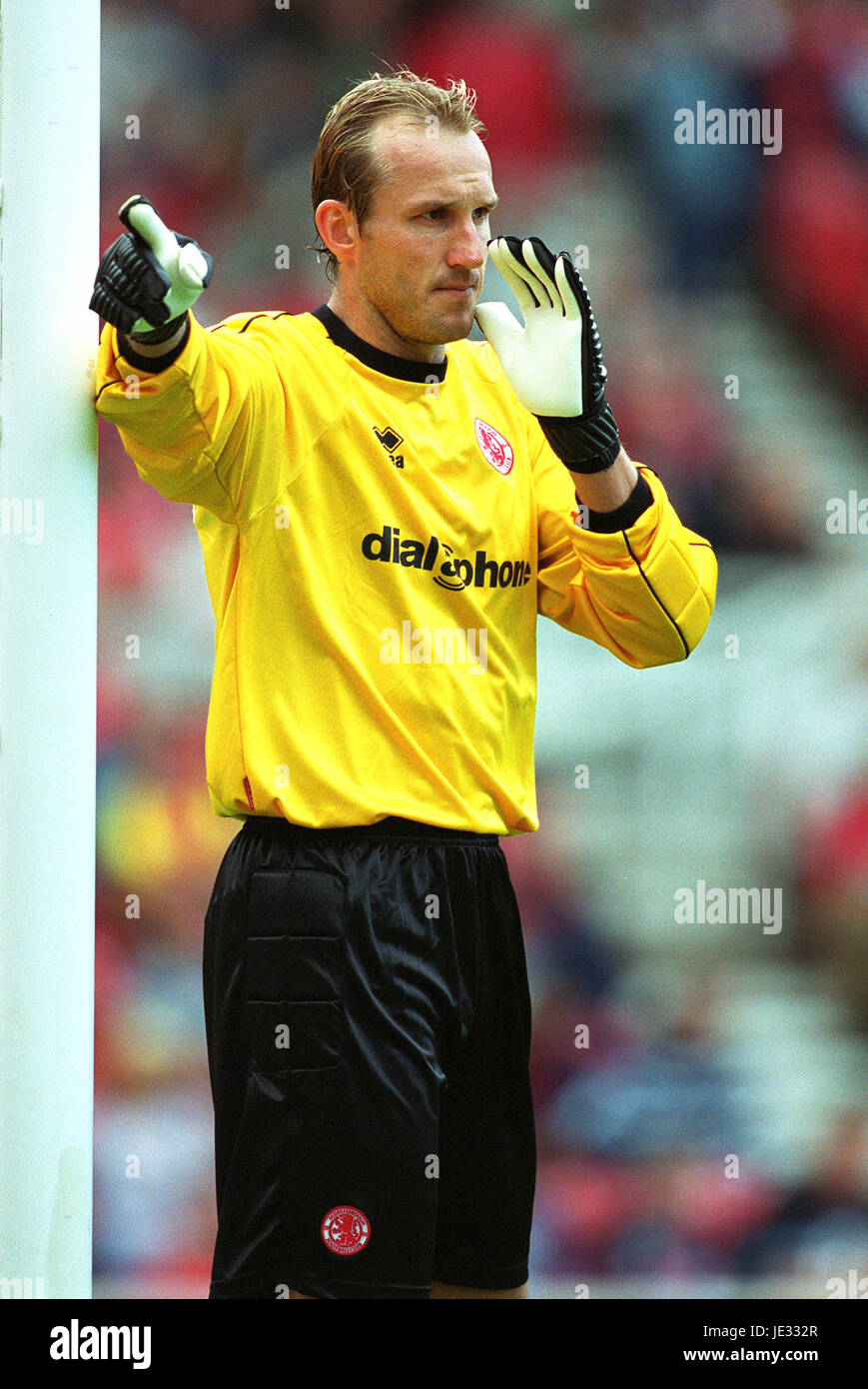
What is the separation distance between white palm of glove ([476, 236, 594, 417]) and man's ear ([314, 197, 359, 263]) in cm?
18

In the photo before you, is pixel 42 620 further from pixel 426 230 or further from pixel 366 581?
pixel 426 230

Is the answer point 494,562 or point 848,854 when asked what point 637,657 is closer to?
point 494,562

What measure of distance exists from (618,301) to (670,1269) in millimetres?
1813

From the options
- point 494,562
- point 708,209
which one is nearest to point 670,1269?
point 494,562

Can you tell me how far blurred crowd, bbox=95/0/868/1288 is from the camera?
9.52 feet

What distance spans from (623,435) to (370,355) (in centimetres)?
112

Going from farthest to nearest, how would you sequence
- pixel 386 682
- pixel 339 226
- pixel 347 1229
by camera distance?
pixel 339 226 < pixel 386 682 < pixel 347 1229

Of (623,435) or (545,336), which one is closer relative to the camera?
(545,336)

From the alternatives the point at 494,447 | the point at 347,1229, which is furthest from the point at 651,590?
the point at 347,1229

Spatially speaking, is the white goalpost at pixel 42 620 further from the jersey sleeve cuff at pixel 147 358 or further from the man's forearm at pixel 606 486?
the man's forearm at pixel 606 486

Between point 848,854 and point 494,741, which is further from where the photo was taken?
point 848,854

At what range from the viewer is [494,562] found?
81.0 inches

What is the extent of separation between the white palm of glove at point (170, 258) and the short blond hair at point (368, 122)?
1.48 ft

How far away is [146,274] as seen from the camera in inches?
63.5
